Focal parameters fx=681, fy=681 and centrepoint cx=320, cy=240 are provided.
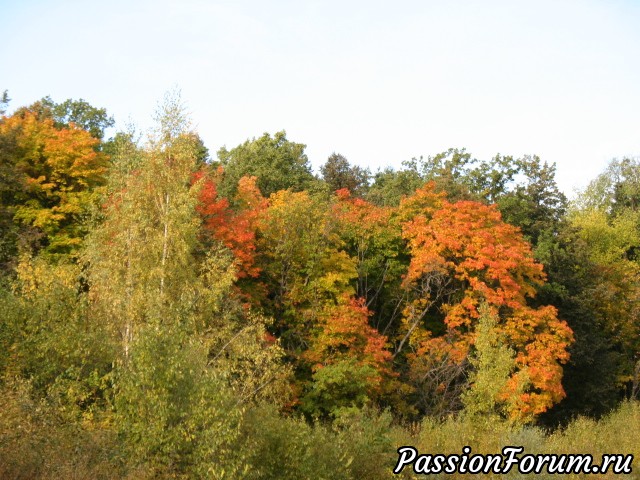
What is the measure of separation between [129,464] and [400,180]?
1373 inches

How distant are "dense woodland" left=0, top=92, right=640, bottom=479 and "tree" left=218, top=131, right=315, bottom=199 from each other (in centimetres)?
21

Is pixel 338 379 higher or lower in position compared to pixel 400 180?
lower

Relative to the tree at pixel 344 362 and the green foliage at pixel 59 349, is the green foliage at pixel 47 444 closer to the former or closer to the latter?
the green foliage at pixel 59 349

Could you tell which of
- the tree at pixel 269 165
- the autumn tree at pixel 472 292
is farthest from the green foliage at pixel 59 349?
the tree at pixel 269 165

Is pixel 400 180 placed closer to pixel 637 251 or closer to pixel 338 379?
pixel 637 251

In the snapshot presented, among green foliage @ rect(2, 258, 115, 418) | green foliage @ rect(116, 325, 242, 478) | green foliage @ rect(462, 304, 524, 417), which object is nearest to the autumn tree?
green foliage @ rect(462, 304, 524, 417)

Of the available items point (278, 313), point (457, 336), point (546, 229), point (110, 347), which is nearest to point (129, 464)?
point (110, 347)

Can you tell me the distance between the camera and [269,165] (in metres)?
43.9

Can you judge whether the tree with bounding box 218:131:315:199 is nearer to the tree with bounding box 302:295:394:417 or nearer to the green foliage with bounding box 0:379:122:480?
the tree with bounding box 302:295:394:417

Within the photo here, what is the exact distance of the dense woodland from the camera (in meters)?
12.9

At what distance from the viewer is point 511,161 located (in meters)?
41.1

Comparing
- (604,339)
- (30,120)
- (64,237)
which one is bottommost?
(604,339)

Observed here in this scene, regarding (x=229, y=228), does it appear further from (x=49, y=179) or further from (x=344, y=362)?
(x=49, y=179)

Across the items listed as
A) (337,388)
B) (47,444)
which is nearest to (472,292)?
(337,388)
